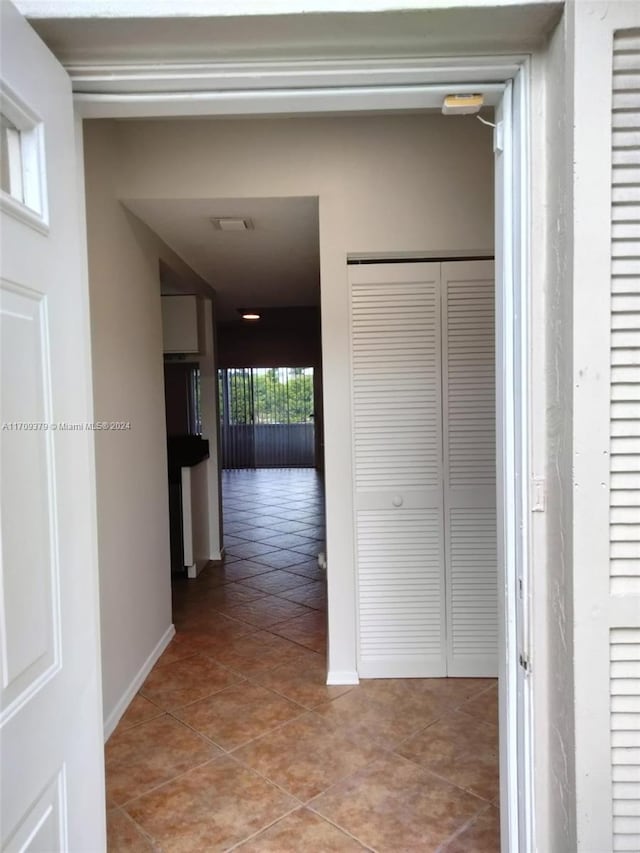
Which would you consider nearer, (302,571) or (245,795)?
(245,795)

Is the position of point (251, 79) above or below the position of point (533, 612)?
above

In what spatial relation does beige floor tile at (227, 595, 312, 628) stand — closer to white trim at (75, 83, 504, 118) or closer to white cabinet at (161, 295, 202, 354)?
white cabinet at (161, 295, 202, 354)

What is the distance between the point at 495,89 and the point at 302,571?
4.01 m

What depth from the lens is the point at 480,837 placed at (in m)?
1.78

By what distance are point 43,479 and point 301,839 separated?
1.48 meters

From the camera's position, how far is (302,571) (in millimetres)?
4664

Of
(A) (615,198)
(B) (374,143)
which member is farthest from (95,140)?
(A) (615,198)

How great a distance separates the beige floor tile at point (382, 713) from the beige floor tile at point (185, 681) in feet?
1.88

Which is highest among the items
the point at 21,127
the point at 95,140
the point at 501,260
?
the point at 95,140

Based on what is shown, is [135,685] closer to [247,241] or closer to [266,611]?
[266,611]

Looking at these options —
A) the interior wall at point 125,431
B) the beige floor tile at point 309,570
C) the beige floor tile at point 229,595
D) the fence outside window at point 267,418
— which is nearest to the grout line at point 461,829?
the interior wall at point 125,431

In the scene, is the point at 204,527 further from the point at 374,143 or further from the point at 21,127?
the point at 21,127

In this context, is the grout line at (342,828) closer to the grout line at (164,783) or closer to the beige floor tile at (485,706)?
the grout line at (164,783)

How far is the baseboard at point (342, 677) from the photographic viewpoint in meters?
2.78
